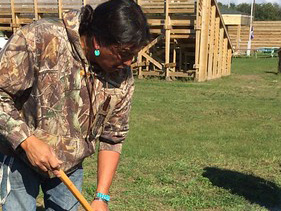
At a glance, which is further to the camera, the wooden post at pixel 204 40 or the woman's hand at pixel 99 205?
the wooden post at pixel 204 40

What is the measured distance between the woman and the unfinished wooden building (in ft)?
32.8

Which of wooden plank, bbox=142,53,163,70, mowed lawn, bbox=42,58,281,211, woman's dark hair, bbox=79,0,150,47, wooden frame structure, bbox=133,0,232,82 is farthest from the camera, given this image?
wooden plank, bbox=142,53,163,70

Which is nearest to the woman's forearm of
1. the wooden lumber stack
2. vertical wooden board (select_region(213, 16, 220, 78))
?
vertical wooden board (select_region(213, 16, 220, 78))

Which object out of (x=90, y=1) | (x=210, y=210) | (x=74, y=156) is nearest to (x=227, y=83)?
(x=90, y=1)

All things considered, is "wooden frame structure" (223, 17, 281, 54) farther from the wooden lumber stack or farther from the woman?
the woman

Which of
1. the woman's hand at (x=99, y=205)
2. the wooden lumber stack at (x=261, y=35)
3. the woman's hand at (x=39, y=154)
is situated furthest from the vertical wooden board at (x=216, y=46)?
the wooden lumber stack at (x=261, y=35)

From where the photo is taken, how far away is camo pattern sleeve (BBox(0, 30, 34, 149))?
1885 mm

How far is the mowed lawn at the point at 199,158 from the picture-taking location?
14.1 ft

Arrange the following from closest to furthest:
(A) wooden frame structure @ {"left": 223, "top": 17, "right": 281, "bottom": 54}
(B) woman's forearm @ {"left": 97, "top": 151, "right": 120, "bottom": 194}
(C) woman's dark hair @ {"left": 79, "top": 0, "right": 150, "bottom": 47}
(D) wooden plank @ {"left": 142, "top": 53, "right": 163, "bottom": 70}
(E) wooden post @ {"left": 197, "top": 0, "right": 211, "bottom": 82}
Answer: (C) woman's dark hair @ {"left": 79, "top": 0, "right": 150, "bottom": 47} → (B) woman's forearm @ {"left": 97, "top": 151, "right": 120, "bottom": 194} → (E) wooden post @ {"left": 197, "top": 0, "right": 211, "bottom": 82} → (D) wooden plank @ {"left": 142, "top": 53, "right": 163, "bottom": 70} → (A) wooden frame structure @ {"left": 223, "top": 17, "right": 281, "bottom": 54}

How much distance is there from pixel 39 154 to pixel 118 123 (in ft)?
1.85

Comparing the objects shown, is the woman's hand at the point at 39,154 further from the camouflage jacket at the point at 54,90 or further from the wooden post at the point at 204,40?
the wooden post at the point at 204,40

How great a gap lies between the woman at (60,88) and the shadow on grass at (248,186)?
2582mm

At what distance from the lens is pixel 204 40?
13.4 m

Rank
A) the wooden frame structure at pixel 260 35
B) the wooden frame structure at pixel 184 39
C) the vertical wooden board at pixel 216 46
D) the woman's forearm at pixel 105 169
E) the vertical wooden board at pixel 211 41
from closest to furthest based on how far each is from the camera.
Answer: the woman's forearm at pixel 105 169
the wooden frame structure at pixel 184 39
the vertical wooden board at pixel 211 41
the vertical wooden board at pixel 216 46
the wooden frame structure at pixel 260 35
